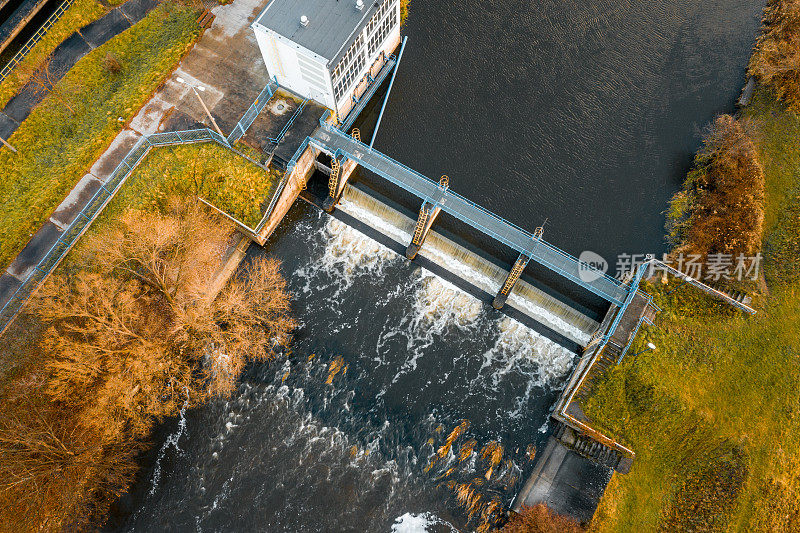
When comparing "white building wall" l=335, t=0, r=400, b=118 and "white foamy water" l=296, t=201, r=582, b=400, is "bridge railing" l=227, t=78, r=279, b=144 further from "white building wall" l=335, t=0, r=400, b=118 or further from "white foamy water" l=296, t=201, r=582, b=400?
"white foamy water" l=296, t=201, r=582, b=400

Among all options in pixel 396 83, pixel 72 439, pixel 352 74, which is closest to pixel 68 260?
pixel 72 439

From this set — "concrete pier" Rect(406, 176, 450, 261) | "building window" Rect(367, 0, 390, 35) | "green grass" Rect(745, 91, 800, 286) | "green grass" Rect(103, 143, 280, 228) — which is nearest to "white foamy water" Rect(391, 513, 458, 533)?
"concrete pier" Rect(406, 176, 450, 261)

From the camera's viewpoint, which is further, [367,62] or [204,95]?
[204,95]

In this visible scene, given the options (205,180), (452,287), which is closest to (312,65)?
(205,180)

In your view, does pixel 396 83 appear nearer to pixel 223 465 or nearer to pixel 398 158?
pixel 398 158

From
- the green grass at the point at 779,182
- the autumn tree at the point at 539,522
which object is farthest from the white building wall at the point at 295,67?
the green grass at the point at 779,182

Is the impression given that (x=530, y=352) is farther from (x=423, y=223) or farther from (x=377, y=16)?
(x=377, y=16)
